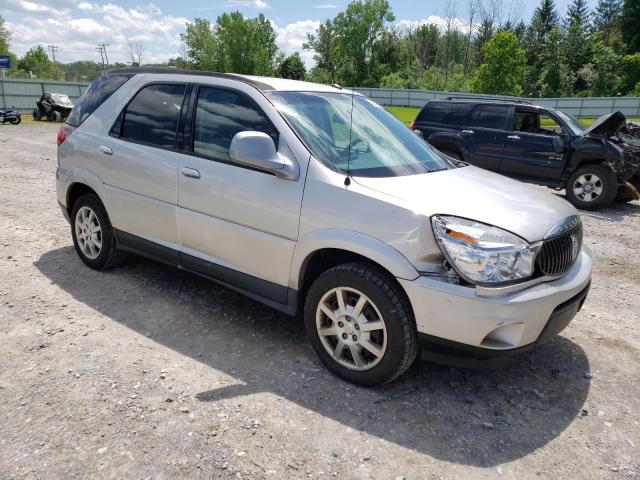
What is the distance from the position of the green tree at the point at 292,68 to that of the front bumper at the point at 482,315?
7319 centimetres

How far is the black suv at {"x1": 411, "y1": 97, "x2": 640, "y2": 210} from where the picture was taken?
8953 mm

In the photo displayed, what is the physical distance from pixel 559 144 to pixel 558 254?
23.3ft

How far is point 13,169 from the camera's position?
10461 mm

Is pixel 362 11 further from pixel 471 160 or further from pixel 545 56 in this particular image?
pixel 471 160

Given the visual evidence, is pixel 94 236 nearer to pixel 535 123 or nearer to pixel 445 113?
pixel 445 113

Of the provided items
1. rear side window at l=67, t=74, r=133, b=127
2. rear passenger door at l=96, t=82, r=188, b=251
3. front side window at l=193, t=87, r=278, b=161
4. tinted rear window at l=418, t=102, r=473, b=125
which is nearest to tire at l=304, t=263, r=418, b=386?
front side window at l=193, t=87, r=278, b=161

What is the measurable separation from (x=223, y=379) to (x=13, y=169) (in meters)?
9.55

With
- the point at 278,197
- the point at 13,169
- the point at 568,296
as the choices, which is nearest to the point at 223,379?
the point at 278,197

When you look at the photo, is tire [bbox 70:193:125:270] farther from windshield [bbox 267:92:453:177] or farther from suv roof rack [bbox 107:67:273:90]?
windshield [bbox 267:92:453:177]

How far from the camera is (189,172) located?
148 inches

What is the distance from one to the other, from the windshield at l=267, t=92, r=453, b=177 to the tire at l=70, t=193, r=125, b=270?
2.17 metres

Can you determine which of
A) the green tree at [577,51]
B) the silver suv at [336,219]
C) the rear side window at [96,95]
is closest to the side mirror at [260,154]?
the silver suv at [336,219]

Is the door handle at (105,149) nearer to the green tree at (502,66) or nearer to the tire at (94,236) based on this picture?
the tire at (94,236)

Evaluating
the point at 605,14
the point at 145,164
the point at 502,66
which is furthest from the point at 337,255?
the point at 605,14
